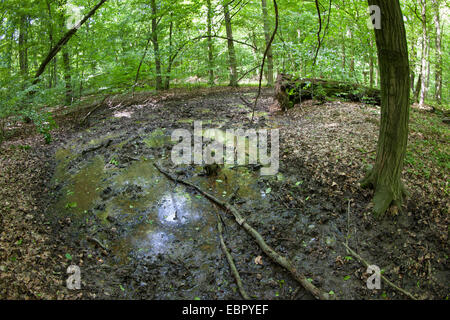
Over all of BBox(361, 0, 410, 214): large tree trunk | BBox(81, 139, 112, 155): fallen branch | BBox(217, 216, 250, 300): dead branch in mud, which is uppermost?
BBox(361, 0, 410, 214): large tree trunk

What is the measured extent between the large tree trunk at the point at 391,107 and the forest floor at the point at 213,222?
0.99 feet

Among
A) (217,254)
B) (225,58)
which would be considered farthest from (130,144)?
(225,58)

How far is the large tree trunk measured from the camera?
3584mm

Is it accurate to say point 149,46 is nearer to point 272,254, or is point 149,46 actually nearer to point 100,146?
point 100,146

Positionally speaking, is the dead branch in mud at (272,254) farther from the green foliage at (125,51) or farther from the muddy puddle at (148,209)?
the green foliage at (125,51)

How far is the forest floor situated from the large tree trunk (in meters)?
0.30

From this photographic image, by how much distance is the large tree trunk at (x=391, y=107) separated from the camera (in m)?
3.58

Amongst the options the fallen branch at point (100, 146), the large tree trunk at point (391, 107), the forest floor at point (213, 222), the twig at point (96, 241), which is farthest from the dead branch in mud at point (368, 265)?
the fallen branch at point (100, 146)

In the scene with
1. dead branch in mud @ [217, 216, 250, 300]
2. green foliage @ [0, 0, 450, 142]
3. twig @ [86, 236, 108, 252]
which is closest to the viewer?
dead branch in mud @ [217, 216, 250, 300]

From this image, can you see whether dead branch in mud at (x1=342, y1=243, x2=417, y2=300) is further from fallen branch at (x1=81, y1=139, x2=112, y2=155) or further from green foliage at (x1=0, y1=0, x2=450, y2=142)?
fallen branch at (x1=81, y1=139, x2=112, y2=155)

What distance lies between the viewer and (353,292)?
3.34 meters

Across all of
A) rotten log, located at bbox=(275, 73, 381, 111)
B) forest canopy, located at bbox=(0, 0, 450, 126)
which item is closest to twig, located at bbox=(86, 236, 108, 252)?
forest canopy, located at bbox=(0, 0, 450, 126)

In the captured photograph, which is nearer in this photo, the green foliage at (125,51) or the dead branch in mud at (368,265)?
the dead branch in mud at (368,265)
